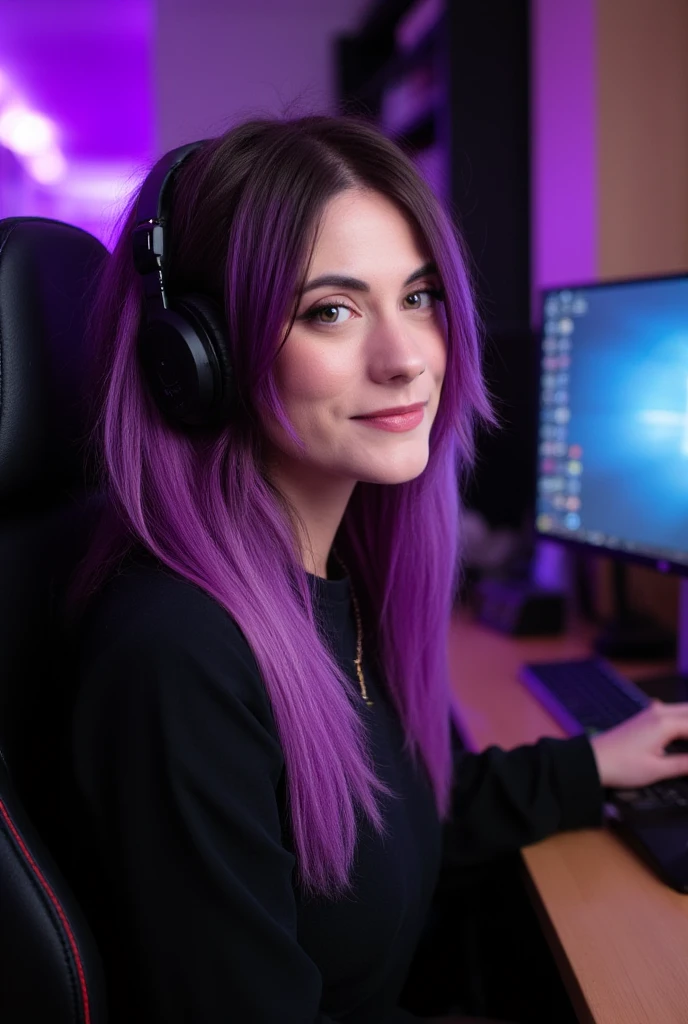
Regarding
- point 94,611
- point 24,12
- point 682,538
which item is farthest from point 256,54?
point 94,611

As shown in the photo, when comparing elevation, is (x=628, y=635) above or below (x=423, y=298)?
below

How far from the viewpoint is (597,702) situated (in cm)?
111

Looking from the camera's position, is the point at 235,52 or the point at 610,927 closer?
the point at 610,927

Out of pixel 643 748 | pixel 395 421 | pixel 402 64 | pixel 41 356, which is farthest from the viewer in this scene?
pixel 402 64

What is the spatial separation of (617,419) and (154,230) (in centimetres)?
76

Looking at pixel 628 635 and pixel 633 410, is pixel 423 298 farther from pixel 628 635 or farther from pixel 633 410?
pixel 628 635

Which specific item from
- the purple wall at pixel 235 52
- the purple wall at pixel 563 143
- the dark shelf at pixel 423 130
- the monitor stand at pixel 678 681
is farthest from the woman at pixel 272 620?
the purple wall at pixel 235 52

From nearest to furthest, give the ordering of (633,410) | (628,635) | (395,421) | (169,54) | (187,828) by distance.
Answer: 1. (187,828)
2. (395,421)
3. (633,410)
4. (628,635)
5. (169,54)

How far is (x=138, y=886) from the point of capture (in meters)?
0.60

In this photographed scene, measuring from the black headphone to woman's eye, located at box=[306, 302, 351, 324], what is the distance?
0.26ft

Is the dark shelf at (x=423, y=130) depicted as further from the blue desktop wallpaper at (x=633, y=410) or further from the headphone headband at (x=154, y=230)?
the headphone headband at (x=154, y=230)

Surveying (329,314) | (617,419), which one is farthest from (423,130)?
(329,314)

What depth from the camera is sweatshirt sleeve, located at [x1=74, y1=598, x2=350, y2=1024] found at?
1.95ft

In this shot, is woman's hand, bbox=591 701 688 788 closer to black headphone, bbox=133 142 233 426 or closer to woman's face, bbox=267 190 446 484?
woman's face, bbox=267 190 446 484
